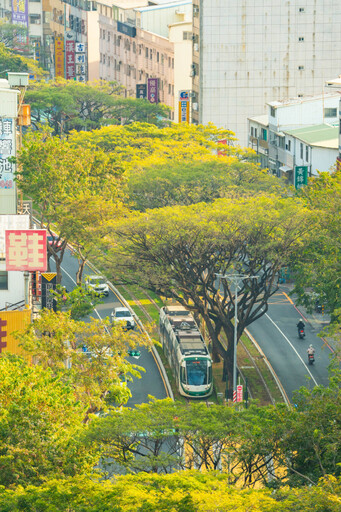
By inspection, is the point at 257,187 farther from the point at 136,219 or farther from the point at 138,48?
the point at 138,48

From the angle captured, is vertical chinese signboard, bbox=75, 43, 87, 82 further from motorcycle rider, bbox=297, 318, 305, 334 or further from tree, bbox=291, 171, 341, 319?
tree, bbox=291, 171, 341, 319

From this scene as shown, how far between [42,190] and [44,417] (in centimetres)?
4660

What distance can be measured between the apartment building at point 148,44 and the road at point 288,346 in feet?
234

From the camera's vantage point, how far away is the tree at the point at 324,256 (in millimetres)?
71062

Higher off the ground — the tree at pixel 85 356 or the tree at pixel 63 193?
the tree at pixel 63 193

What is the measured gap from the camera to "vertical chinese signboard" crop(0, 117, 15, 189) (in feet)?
269

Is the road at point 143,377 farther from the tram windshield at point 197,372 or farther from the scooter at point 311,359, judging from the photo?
the scooter at point 311,359

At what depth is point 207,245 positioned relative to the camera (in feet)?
240

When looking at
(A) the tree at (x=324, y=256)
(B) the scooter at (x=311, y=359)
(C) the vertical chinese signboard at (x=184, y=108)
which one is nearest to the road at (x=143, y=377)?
(B) the scooter at (x=311, y=359)

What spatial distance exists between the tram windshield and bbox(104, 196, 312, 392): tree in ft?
12.7

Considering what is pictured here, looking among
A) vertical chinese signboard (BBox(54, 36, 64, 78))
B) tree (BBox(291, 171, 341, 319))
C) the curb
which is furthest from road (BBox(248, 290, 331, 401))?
vertical chinese signboard (BBox(54, 36, 64, 78))

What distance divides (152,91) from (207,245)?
83.2m

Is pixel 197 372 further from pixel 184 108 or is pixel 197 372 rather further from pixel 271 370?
pixel 184 108

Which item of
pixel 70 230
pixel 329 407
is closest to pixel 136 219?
pixel 70 230
